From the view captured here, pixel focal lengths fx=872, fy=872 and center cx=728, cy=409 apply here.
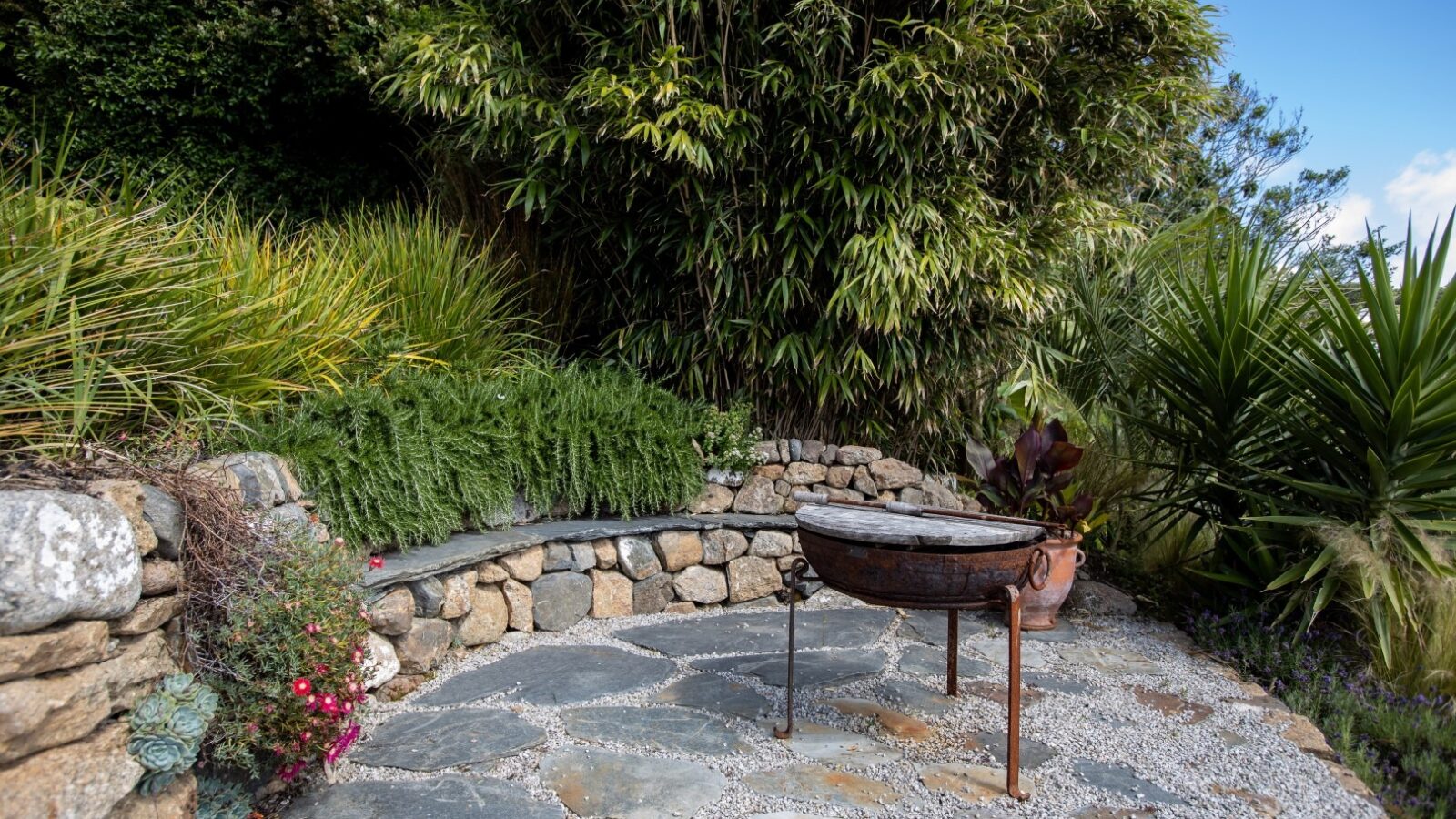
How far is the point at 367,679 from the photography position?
2.24 metres

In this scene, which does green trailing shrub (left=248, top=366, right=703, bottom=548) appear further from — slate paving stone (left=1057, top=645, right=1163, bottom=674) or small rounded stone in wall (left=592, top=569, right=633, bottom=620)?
slate paving stone (left=1057, top=645, right=1163, bottom=674)

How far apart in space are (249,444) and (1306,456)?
150 inches

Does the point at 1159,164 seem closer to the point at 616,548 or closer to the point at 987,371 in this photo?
the point at 987,371

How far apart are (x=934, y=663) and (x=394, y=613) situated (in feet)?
6.15

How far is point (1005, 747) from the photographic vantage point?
2465 millimetres

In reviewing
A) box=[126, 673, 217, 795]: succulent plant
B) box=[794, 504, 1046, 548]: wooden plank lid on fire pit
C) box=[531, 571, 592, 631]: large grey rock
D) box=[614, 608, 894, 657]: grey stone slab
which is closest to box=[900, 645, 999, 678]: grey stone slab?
box=[614, 608, 894, 657]: grey stone slab

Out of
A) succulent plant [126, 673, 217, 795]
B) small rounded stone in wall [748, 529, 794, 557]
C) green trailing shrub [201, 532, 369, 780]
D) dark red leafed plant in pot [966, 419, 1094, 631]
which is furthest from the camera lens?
small rounded stone in wall [748, 529, 794, 557]

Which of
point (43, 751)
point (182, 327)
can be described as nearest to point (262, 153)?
point (182, 327)

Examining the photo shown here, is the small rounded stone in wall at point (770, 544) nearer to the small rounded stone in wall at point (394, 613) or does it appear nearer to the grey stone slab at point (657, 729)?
the grey stone slab at point (657, 729)

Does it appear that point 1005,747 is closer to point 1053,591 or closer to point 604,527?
point 1053,591

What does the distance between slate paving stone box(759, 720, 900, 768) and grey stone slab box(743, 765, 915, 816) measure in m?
0.07

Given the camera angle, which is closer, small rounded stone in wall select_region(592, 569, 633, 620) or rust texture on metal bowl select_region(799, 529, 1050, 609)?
rust texture on metal bowl select_region(799, 529, 1050, 609)

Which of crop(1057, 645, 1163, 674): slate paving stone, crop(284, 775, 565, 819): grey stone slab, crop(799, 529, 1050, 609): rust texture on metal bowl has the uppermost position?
crop(799, 529, 1050, 609): rust texture on metal bowl

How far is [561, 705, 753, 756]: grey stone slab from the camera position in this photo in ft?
7.91
